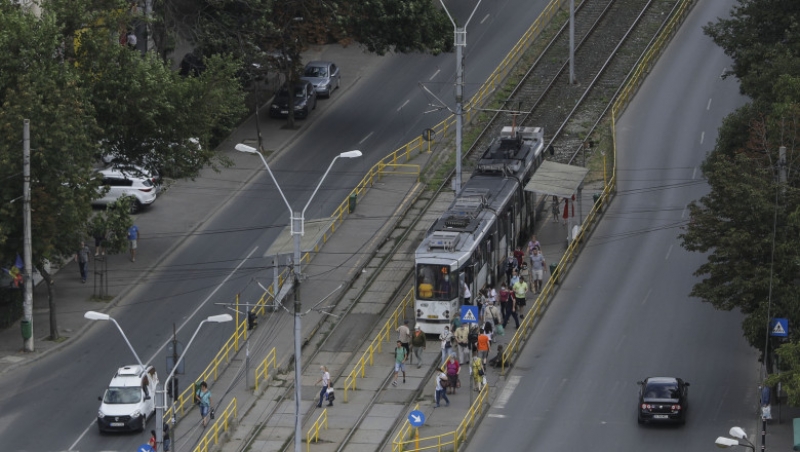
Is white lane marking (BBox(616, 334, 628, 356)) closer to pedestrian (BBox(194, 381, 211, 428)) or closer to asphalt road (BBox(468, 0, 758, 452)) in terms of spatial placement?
asphalt road (BBox(468, 0, 758, 452))

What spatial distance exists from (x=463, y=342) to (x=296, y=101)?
27.3 metres

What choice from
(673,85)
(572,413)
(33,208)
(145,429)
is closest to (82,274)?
(33,208)

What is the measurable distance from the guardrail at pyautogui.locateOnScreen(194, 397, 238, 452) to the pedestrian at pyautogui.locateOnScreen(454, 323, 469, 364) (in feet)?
24.4

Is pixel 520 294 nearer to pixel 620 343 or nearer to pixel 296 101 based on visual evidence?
pixel 620 343

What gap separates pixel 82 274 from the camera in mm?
67750

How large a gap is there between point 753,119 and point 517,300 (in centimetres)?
1143

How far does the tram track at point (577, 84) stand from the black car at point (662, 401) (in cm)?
1673

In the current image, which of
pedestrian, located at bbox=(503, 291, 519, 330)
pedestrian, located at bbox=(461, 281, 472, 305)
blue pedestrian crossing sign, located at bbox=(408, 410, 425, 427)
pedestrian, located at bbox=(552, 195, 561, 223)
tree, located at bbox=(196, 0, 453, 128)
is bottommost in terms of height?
blue pedestrian crossing sign, located at bbox=(408, 410, 425, 427)

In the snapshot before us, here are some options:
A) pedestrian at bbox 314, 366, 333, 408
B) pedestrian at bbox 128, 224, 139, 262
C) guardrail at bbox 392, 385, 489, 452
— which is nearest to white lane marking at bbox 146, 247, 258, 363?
pedestrian at bbox 128, 224, 139, 262

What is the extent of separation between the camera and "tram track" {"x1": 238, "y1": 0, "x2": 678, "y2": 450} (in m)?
78.8

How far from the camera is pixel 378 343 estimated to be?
6197 cm

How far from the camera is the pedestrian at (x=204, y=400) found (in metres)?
56.1

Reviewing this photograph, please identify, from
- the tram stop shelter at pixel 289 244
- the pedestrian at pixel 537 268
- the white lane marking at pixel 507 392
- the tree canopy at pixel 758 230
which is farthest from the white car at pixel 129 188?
the tree canopy at pixel 758 230

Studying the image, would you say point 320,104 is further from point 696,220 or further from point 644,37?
point 696,220
